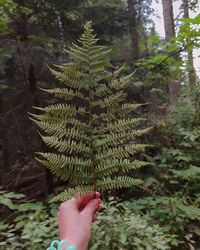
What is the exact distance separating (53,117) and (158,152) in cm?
445

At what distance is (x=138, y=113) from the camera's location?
18.1ft

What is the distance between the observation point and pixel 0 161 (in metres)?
5.13

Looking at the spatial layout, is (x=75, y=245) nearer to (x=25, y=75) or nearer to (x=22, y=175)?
(x=25, y=75)

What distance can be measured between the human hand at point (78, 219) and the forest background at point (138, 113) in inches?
61.9

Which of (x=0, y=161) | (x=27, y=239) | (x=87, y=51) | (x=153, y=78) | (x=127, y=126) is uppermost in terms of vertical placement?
(x=153, y=78)

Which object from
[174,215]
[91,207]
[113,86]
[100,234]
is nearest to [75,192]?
[91,207]

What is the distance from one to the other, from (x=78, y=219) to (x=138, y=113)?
4.37 meters

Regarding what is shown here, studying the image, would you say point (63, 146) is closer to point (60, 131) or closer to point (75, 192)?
point (60, 131)

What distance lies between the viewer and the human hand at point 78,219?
1.25 meters

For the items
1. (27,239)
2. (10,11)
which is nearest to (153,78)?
(10,11)

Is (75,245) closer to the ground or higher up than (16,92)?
closer to the ground

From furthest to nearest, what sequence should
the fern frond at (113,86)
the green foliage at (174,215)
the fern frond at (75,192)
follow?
the green foliage at (174,215)
the fern frond at (113,86)
the fern frond at (75,192)

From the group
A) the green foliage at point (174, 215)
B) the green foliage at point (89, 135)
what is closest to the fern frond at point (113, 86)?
the green foliage at point (89, 135)

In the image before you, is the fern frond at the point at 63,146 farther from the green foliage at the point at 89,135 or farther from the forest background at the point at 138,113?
the forest background at the point at 138,113
